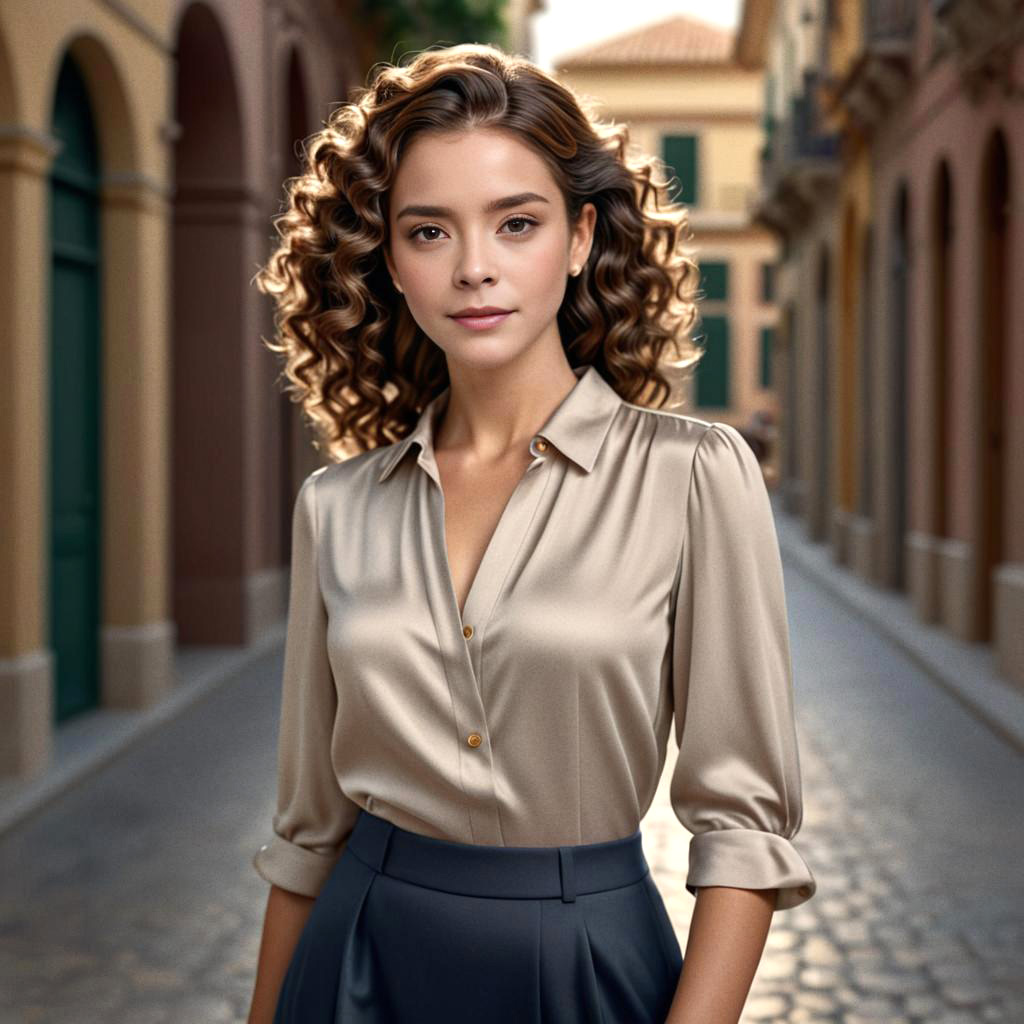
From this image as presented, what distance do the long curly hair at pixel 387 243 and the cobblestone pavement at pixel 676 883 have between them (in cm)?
284

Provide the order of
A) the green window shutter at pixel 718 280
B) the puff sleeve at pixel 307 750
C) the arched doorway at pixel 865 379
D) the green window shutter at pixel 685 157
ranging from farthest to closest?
1. the green window shutter at pixel 685 157
2. the green window shutter at pixel 718 280
3. the arched doorway at pixel 865 379
4. the puff sleeve at pixel 307 750

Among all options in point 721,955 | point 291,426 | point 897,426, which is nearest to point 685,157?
point 897,426

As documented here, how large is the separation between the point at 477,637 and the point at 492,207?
0.50 metres

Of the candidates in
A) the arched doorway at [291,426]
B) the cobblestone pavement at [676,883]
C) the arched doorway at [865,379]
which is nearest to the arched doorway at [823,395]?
the arched doorway at [865,379]

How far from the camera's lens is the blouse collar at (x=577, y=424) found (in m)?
1.90

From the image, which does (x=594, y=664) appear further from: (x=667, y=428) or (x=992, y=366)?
(x=992, y=366)

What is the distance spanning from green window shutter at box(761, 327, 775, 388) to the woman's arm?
40357 mm

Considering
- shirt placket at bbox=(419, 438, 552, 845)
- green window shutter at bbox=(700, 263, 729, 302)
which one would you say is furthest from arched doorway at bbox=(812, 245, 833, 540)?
shirt placket at bbox=(419, 438, 552, 845)

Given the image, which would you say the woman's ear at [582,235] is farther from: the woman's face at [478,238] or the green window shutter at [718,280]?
the green window shutter at [718,280]

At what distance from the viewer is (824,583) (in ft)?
56.7

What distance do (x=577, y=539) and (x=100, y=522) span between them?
8.16m

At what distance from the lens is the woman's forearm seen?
1727mm

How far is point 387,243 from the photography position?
207 centimetres

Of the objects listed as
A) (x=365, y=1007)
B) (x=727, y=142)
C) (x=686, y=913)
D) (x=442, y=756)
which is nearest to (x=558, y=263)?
(x=442, y=756)
